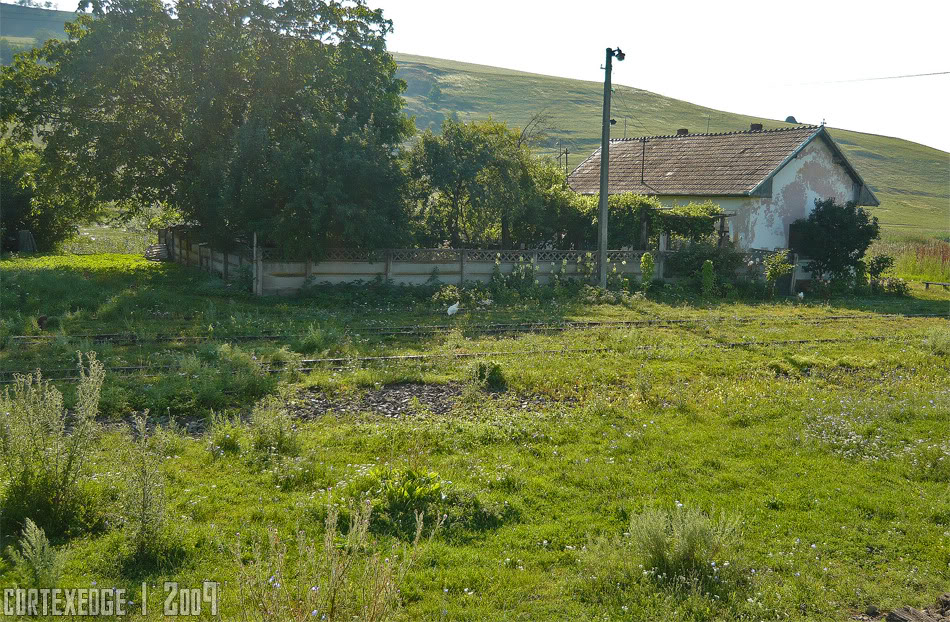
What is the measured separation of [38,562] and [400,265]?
18.0 meters

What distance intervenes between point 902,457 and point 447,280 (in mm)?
16323

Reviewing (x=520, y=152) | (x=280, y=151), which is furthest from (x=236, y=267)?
(x=520, y=152)

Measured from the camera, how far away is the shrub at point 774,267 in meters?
25.9

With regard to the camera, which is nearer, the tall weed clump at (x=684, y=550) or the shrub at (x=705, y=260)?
the tall weed clump at (x=684, y=550)

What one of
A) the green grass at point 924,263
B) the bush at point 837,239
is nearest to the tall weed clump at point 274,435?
the bush at point 837,239

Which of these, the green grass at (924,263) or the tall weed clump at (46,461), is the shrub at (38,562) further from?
the green grass at (924,263)

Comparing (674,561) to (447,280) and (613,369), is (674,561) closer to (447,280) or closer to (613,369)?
(613,369)

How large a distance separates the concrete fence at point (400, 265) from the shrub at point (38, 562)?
53.5 feet

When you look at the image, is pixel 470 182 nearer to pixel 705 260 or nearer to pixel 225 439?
pixel 705 260

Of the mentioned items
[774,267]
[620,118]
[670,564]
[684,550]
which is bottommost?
[670,564]

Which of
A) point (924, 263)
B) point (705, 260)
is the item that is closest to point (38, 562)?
point (705, 260)

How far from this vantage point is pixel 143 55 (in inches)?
914

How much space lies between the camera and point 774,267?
25953 millimetres

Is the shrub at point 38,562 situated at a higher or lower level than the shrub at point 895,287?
lower
